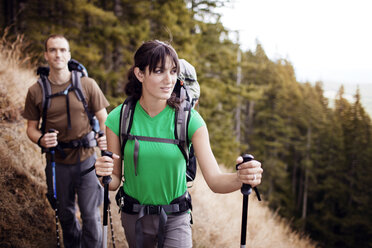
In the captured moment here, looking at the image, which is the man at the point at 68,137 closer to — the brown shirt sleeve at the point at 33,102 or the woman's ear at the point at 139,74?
the brown shirt sleeve at the point at 33,102

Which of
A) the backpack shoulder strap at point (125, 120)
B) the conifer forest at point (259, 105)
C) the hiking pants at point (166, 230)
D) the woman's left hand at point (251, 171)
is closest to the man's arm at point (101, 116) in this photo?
the backpack shoulder strap at point (125, 120)

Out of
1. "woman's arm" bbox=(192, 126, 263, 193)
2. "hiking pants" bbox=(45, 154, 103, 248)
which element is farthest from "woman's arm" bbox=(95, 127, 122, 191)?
"hiking pants" bbox=(45, 154, 103, 248)

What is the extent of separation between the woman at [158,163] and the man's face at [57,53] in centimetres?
166

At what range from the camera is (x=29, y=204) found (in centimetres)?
405

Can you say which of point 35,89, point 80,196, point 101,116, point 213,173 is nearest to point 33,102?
point 35,89

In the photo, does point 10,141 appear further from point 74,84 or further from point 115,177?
point 115,177

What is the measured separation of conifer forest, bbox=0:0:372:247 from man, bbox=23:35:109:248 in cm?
597

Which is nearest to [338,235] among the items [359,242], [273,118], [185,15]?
[359,242]

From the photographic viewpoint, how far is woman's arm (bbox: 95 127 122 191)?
6.91 feet

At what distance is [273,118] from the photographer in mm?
33938

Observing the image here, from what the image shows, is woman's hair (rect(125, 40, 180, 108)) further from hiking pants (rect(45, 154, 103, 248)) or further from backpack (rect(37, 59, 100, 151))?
hiking pants (rect(45, 154, 103, 248))

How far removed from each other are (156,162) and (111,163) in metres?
0.32

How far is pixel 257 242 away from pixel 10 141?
4573 mm

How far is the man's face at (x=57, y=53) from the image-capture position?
3482 mm
